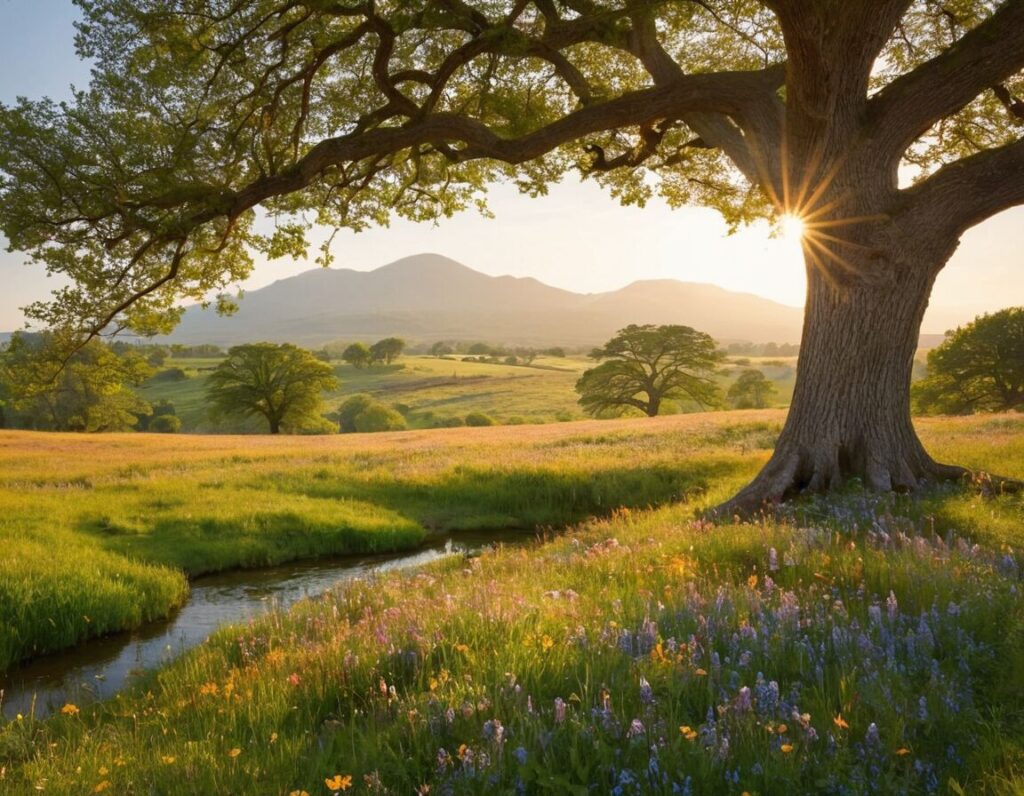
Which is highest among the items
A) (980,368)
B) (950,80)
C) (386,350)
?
(950,80)

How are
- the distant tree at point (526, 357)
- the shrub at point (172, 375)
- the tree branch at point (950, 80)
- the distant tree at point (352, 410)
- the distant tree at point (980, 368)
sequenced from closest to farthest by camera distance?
the tree branch at point (950, 80), the distant tree at point (980, 368), the distant tree at point (352, 410), the shrub at point (172, 375), the distant tree at point (526, 357)

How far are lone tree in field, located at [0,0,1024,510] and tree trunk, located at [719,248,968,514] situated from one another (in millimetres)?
32

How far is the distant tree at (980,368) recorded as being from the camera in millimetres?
45469

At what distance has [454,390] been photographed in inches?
3856

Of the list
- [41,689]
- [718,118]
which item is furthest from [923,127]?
[41,689]

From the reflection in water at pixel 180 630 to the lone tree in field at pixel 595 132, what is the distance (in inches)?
228

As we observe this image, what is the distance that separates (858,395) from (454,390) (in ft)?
291

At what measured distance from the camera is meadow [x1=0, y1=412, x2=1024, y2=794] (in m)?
2.88

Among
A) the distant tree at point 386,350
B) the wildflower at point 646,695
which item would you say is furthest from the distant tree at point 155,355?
the distant tree at point 386,350

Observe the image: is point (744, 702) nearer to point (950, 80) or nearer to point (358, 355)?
point (950, 80)

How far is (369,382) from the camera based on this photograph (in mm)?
115688

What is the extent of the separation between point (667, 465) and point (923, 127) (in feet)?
38.1

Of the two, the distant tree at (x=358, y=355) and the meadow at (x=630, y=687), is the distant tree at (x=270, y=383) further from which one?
the distant tree at (x=358, y=355)

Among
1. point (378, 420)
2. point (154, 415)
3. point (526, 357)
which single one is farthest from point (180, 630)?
point (526, 357)
